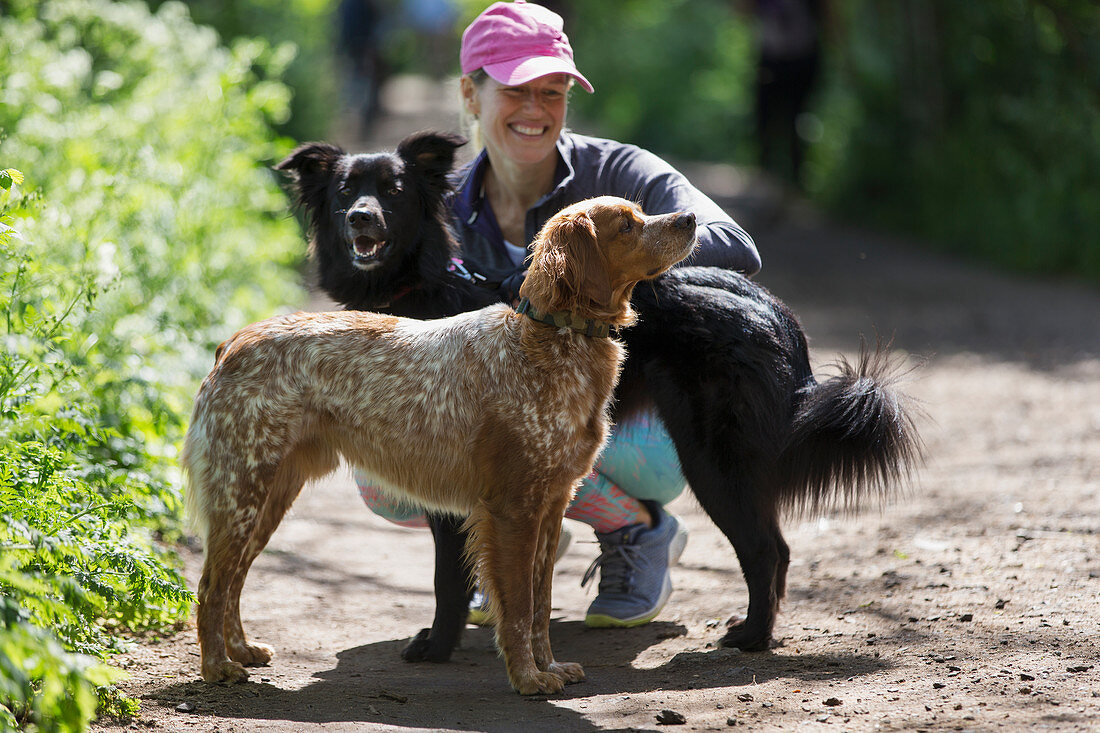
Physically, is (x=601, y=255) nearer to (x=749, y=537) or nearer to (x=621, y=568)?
(x=749, y=537)

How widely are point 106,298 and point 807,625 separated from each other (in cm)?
335

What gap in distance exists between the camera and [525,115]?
4.08 m

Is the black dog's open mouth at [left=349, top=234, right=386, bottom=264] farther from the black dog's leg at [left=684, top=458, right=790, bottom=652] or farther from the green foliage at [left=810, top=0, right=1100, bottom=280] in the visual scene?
the green foliage at [left=810, top=0, right=1100, bottom=280]

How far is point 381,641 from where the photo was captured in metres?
4.06

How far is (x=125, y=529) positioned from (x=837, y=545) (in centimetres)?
310

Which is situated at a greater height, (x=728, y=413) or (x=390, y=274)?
(x=390, y=274)

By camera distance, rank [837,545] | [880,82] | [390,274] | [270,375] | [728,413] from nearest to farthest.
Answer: [270,375] → [728,413] → [390,274] → [837,545] → [880,82]

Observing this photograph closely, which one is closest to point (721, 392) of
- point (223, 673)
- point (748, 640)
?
point (748, 640)

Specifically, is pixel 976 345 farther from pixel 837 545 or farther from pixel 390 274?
pixel 390 274

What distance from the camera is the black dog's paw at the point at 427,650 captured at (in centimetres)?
377

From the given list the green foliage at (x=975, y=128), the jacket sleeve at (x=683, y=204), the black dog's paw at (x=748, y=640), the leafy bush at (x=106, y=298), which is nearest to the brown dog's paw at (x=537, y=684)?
the black dog's paw at (x=748, y=640)

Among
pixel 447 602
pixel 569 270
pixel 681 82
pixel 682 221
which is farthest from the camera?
pixel 681 82

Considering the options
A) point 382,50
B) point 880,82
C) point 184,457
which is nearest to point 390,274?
point 184,457

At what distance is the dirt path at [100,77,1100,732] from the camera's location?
3021mm
